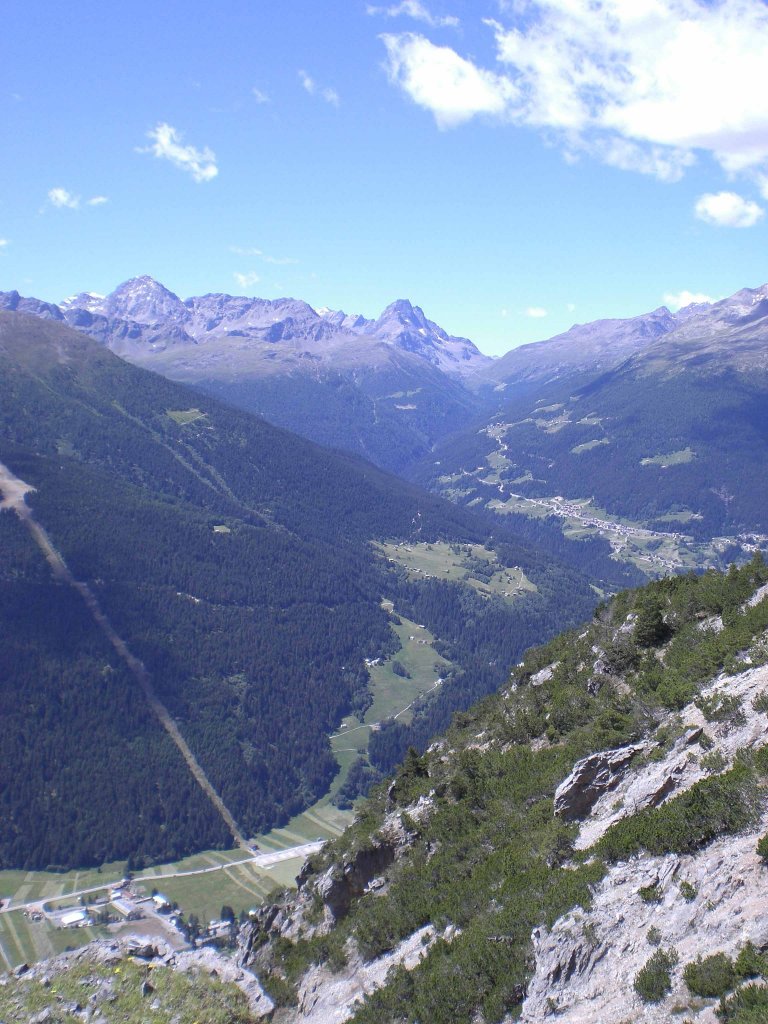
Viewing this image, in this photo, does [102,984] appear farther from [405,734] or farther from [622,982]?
[405,734]

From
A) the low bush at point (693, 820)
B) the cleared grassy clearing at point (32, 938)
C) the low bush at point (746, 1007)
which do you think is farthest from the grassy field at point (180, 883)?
the low bush at point (746, 1007)

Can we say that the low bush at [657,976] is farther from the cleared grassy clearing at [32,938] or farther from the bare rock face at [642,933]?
the cleared grassy clearing at [32,938]

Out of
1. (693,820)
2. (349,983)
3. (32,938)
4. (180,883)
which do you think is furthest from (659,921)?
(180,883)

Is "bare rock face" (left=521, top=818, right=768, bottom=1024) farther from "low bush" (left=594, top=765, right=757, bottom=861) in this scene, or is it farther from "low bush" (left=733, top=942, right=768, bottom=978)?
"low bush" (left=594, top=765, right=757, bottom=861)

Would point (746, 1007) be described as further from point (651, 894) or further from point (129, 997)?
point (129, 997)

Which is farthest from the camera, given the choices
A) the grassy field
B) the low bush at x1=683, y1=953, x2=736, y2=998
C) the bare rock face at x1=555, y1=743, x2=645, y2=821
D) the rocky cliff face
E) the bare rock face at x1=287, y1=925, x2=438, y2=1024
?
the grassy field

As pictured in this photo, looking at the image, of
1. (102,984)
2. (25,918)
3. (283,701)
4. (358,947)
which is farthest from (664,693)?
(283,701)

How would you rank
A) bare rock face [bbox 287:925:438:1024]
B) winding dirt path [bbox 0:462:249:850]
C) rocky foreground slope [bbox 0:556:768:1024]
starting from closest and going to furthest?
rocky foreground slope [bbox 0:556:768:1024] < bare rock face [bbox 287:925:438:1024] < winding dirt path [bbox 0:462:249:850]

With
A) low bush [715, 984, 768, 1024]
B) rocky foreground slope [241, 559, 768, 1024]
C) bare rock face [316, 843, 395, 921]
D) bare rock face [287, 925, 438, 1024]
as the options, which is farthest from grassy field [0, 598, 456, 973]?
low bush [715, 984, 768, 1024]
